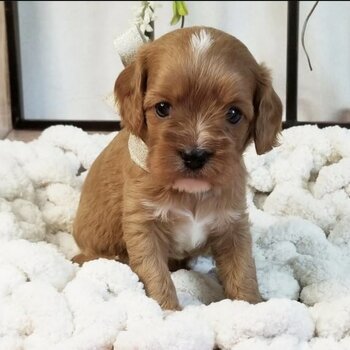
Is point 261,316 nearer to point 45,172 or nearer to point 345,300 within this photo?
point 345,300

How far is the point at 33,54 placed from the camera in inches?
141

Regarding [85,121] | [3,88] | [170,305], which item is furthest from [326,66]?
[170,305]

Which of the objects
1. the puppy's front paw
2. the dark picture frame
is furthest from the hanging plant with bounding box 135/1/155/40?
the dark picture frame

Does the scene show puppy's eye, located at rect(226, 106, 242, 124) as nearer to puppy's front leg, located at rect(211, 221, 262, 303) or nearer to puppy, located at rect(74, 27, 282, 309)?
puppy, located at rect(74, 27, 282, 309)

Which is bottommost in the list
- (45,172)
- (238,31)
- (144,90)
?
(45,172)

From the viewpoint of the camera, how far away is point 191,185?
1.67m

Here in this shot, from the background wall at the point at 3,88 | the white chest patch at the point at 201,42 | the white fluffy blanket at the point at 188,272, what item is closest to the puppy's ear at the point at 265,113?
the white chest patch at the point at 201,42

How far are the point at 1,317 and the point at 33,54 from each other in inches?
83.9

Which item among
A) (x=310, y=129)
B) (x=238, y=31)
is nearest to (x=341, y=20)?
(x=238, y=31)

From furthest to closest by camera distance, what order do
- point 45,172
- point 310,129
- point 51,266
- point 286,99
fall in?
point 286,99 < point 310,129 < point 45,172 < point 51,266

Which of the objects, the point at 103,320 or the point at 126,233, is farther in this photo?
the point at 126,233

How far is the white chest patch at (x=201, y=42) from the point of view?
1.69 metres

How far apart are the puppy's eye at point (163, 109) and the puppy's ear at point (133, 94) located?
60mm

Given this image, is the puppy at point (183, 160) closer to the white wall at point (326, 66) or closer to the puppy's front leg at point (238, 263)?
the puppy's front leg at point (238, 263)
